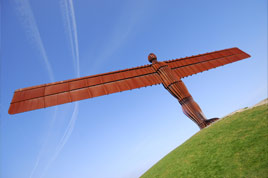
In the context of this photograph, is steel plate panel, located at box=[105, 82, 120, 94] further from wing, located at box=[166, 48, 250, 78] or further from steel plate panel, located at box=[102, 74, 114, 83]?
wing, located at box=[166, 48, 250, 78]

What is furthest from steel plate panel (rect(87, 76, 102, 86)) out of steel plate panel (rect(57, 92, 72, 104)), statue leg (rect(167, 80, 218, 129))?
statue leg (rect(167, 80, 218, 129))

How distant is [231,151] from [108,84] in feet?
22.1

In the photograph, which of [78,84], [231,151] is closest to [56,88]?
[78,84]

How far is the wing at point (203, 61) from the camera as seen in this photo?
1098 centimetres

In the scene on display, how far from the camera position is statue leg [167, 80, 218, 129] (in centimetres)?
866

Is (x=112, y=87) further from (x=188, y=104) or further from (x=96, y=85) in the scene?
(x=188, y=104)

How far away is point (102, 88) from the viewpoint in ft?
29.4

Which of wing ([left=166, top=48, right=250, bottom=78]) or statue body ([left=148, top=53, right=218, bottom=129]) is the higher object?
wing ([left=166, top=48, right=250, bottom=78])

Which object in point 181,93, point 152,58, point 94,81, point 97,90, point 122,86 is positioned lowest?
point 181,93

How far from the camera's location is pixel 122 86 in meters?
9.26

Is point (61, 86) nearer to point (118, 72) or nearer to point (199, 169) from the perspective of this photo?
point (118, 72)

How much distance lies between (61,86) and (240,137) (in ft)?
30.1

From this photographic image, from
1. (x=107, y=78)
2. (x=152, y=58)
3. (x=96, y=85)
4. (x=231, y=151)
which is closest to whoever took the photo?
(x=231, y=151)

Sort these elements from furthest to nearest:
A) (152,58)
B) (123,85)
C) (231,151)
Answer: (152,58) → (123,85) → (231,151)
